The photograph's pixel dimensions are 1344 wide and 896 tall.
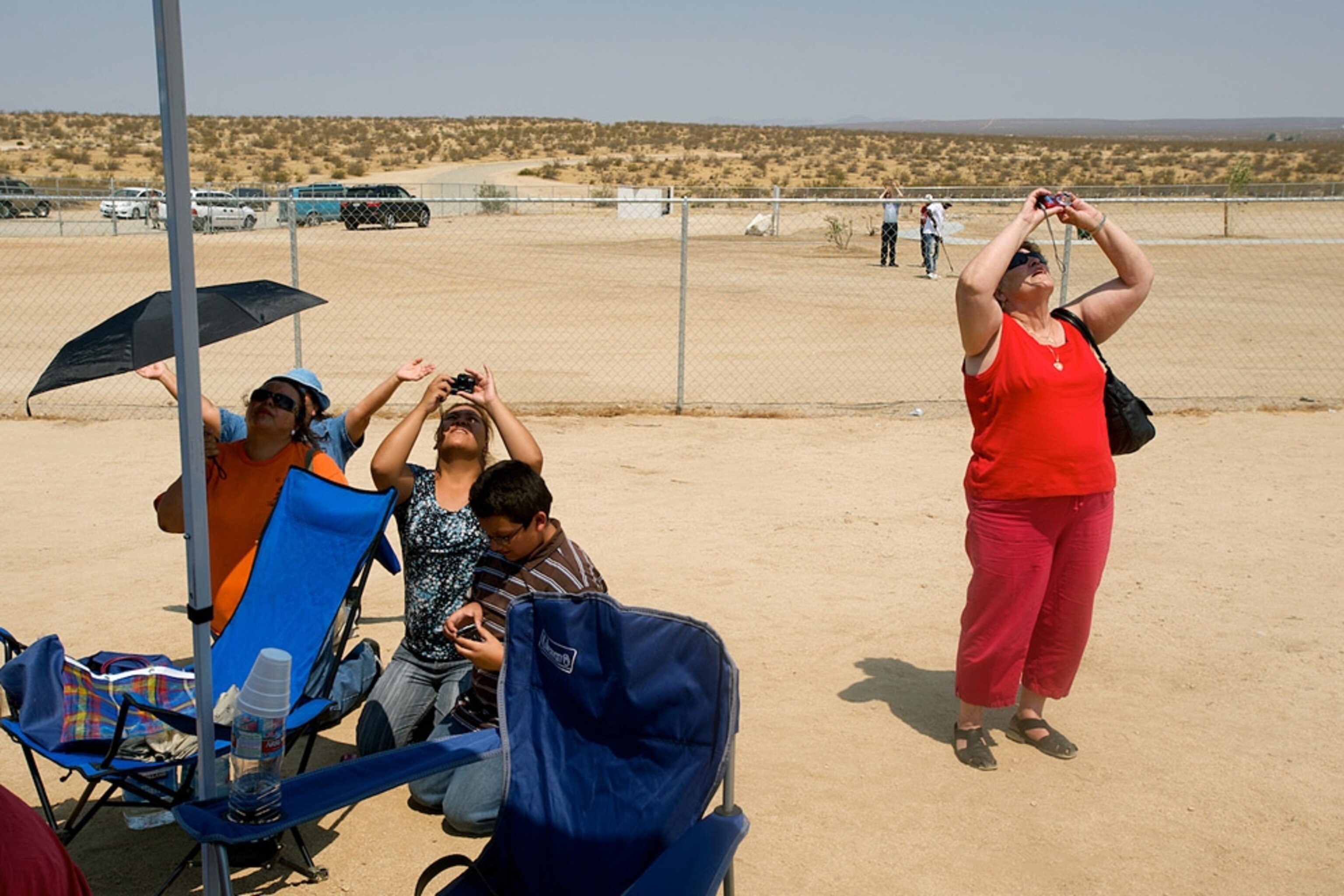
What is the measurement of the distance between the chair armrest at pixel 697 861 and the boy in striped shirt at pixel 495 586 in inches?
44.2

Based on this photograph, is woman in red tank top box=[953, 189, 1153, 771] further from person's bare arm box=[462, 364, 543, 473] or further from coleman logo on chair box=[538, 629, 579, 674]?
coleman logo on chair box=[538, 629, 579, 674]

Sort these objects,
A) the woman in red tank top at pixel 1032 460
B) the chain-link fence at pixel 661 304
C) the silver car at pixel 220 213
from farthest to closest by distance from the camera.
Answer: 1. the silver car at pixel 220 213
2. the chain-link fence at pixel 661 304
3. the woman in red tank top at pixel 1032 460

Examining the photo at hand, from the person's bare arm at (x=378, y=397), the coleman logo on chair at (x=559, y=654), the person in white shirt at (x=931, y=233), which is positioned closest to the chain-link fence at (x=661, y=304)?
the person in white shirt at (x=931, y=233)

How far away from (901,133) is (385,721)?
297 ft

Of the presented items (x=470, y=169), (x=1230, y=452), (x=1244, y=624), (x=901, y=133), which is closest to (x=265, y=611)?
(x=1244, y=624)

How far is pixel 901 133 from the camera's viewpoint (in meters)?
89.9

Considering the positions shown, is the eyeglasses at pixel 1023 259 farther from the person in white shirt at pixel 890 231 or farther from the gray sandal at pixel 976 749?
the person in white shirt at pixel 890 231

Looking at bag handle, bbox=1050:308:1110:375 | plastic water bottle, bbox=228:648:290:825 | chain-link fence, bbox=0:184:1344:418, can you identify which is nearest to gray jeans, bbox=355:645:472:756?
plastic water bottle, bbox=228:648:290:825

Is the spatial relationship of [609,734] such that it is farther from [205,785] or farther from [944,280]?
[944,280]

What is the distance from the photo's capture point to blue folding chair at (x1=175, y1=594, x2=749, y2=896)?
3137 mm

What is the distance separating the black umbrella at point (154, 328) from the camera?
11.6ft

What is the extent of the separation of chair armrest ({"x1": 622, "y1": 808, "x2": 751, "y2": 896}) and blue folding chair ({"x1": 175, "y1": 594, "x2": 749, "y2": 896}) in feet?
0.05

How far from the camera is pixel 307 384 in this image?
4.87 m

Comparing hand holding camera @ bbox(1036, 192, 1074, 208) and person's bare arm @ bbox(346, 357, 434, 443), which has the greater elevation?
hand holding camera @ bbox(1036, 192, 1074, 208)
